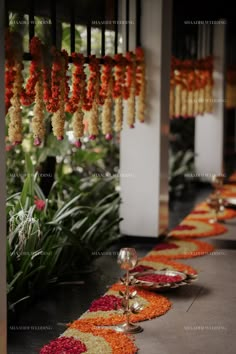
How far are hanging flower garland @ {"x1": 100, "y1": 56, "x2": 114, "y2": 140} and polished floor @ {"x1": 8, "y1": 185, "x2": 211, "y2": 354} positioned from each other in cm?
132

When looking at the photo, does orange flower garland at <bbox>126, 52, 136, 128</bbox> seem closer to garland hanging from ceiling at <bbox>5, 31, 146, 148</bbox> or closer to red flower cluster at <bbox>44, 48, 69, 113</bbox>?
garland hanging from ceiling at <bbox>5, 31, 146, 148</bbox>

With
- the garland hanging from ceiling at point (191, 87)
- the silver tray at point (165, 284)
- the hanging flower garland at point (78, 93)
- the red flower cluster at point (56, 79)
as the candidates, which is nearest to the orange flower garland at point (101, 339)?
the silver tray at point (165, 284)

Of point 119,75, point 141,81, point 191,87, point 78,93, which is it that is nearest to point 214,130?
point 191,87

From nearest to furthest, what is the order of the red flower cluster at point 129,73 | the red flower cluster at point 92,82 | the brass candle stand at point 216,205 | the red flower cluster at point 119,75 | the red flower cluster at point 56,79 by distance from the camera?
the red flower cluster at point 56,79, the red flower cluster at point 92,82, the red flower cluster at point 119,75, the red flower cluster at point 129,73, the brass candle stand at point 216,205

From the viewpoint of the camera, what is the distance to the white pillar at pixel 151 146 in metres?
7.78

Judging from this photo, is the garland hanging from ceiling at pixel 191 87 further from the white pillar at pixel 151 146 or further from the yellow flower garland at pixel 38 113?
the yellow flower garland at pixel 38 113

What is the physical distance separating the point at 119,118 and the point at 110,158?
356 cm

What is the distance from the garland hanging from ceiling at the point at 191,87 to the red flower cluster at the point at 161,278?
3703mm

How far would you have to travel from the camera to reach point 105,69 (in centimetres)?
672

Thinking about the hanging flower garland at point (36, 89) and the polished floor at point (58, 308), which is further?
the hanging flower garland at point (36, 89)

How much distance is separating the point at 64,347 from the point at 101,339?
29cm

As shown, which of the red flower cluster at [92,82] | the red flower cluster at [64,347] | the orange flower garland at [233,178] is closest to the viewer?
the red flower cluster at [64,347]

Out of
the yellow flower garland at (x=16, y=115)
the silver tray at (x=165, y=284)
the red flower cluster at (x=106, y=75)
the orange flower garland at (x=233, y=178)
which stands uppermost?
the red flower cluster at (x=106, y=75)

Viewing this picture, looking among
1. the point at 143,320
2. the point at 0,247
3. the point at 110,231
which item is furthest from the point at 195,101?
the point at 0,247
